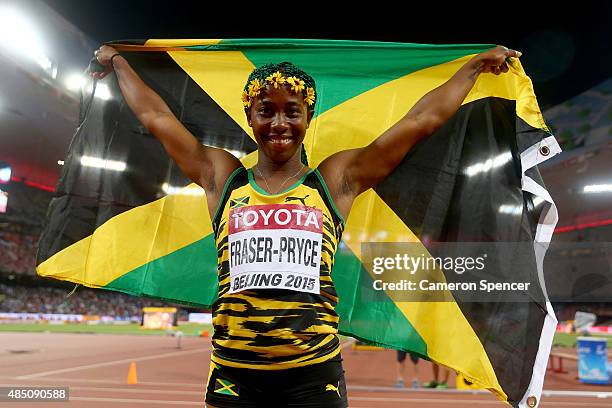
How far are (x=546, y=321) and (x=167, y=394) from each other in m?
6.83

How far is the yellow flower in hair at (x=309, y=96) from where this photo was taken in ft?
8.17

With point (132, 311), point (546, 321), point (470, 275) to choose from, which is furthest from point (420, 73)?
point (132, 311)

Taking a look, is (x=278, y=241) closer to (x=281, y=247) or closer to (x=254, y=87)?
(x=281, y=247)

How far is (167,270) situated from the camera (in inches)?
143

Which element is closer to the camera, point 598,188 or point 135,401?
point 135,401

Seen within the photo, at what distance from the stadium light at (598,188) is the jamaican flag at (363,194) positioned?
116ft

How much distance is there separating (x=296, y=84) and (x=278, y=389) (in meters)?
1.40

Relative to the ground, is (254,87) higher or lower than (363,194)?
higher

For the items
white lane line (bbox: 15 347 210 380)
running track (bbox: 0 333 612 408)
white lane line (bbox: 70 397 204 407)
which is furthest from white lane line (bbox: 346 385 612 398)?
white lane line (bbox: 15 347 210 380)

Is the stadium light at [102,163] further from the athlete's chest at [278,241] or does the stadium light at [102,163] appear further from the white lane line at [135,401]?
the white lane line at [135,401]

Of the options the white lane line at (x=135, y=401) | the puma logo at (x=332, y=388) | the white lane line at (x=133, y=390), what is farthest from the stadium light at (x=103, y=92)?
the white lane line at (x=133, y=390)

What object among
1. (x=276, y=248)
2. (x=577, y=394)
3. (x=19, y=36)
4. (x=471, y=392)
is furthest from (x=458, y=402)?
(x=19, y=36)

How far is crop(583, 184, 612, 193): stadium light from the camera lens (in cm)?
3388

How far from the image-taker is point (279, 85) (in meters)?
2.42
